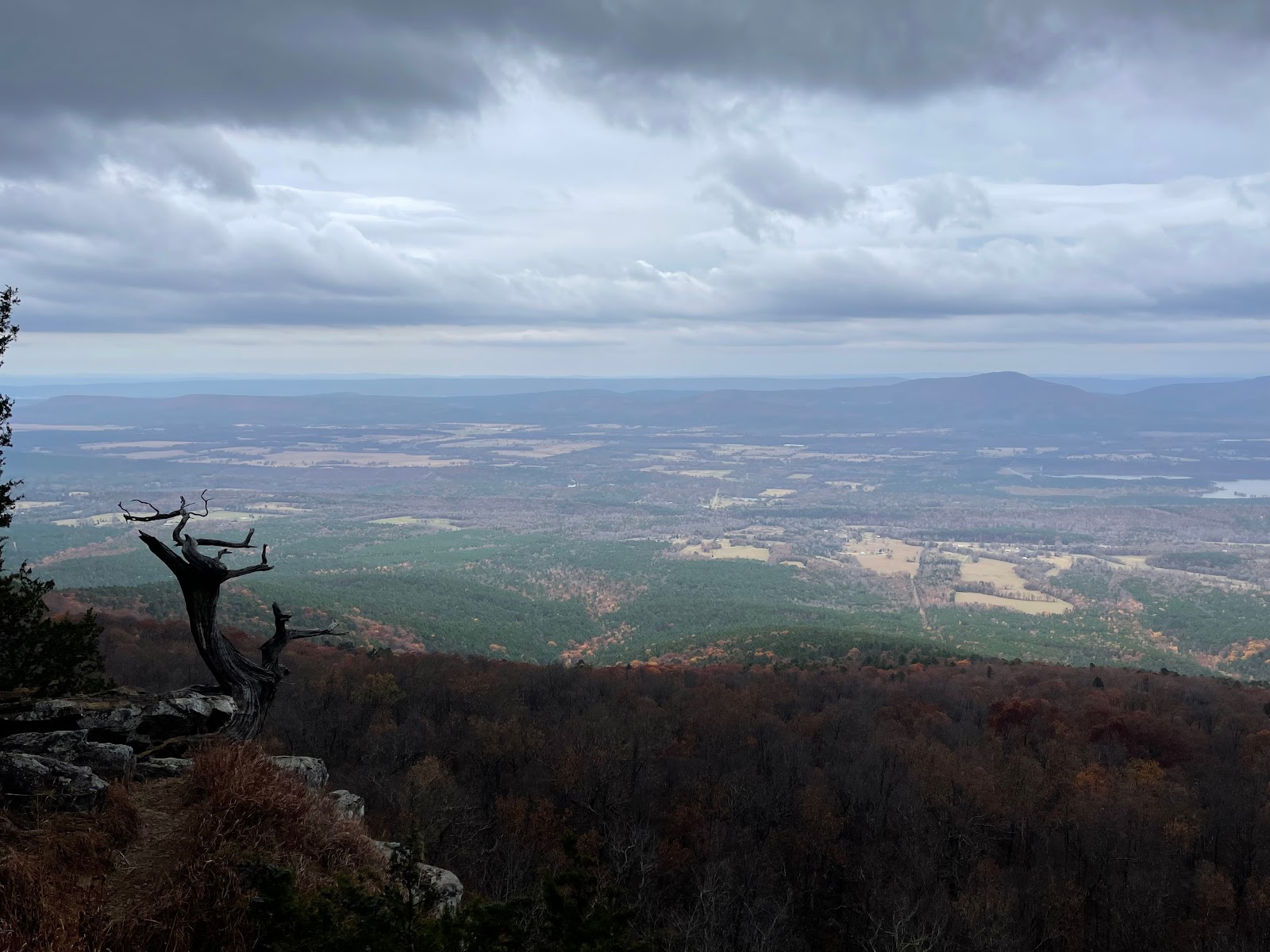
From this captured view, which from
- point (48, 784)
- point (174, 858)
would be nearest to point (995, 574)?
point (174, 858)

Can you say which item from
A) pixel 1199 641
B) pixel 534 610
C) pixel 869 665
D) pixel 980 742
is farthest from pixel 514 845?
pixel 1199 641

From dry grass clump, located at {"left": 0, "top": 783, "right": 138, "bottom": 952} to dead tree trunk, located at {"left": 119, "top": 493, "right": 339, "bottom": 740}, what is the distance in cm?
256

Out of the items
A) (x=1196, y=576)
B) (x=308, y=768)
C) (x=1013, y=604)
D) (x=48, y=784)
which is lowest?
(x=1196, y=576)

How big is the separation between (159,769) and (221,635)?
2306mm

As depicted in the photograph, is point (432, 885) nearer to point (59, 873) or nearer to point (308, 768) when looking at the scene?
point (59, 873)

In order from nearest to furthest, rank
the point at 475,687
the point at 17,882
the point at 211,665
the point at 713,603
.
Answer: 1. the point at 17,882
2. the point at 211,665
3. the point at 475,687
4. the point at 713,603

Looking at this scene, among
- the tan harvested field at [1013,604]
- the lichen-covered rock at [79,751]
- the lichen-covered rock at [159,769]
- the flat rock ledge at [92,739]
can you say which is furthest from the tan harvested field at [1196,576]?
the lichen-covered rock at [79,751]

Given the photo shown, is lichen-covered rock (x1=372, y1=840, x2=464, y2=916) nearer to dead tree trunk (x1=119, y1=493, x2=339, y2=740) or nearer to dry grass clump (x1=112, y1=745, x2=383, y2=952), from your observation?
dry grass clump (x1=112, y1=745, x2=383, y2=952)

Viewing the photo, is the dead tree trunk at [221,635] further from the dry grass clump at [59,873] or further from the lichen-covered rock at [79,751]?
the dry grass clump at [59,873]

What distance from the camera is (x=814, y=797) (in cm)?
3300

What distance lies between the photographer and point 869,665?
69812 mm

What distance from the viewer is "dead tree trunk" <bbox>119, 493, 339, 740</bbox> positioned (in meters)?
11.8

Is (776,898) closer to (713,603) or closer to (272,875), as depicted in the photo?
(272,875)

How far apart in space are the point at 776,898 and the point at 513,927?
21907mm
